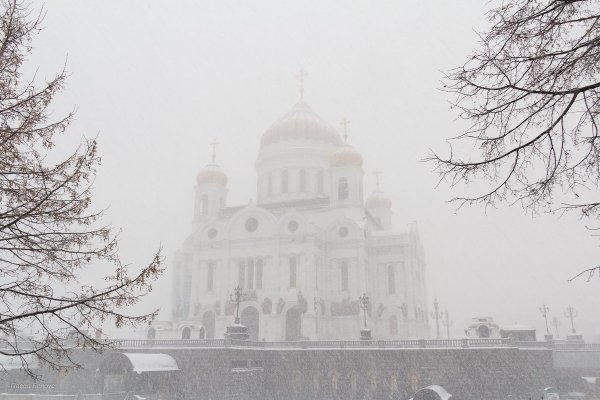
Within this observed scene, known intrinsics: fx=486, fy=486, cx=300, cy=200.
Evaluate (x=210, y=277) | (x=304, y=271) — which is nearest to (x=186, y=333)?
(x=210, y=277)

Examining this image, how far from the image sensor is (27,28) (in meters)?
7.34

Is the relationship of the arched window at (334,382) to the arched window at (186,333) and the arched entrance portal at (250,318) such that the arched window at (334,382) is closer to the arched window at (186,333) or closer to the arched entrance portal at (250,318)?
the arched entrance portal at (250,318)

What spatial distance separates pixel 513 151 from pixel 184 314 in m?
45.1

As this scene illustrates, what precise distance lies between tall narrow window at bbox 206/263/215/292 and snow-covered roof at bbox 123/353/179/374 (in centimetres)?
1487

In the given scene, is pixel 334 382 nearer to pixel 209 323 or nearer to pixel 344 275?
pixel 344 275

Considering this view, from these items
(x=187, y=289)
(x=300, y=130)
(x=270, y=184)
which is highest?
(x=300, y=130)

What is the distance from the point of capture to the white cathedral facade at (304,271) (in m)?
40.4

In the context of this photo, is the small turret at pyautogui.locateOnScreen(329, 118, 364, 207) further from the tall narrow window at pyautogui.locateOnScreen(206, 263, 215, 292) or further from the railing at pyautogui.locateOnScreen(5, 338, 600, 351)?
the railing at pyautogui.locateOnScreen(5, 338, 600, 351)

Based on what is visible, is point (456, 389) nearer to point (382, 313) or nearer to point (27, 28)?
point (382, 313)

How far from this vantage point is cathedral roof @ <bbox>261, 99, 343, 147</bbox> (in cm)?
5191

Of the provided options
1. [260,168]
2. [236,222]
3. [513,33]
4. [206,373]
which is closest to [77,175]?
[513,33]

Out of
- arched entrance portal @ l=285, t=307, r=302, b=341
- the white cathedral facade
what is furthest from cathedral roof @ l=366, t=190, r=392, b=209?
arched entrance portal @ l=285, t=307, r=302, b=341

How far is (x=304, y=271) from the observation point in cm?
4072

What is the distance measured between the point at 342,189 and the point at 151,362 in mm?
24461
